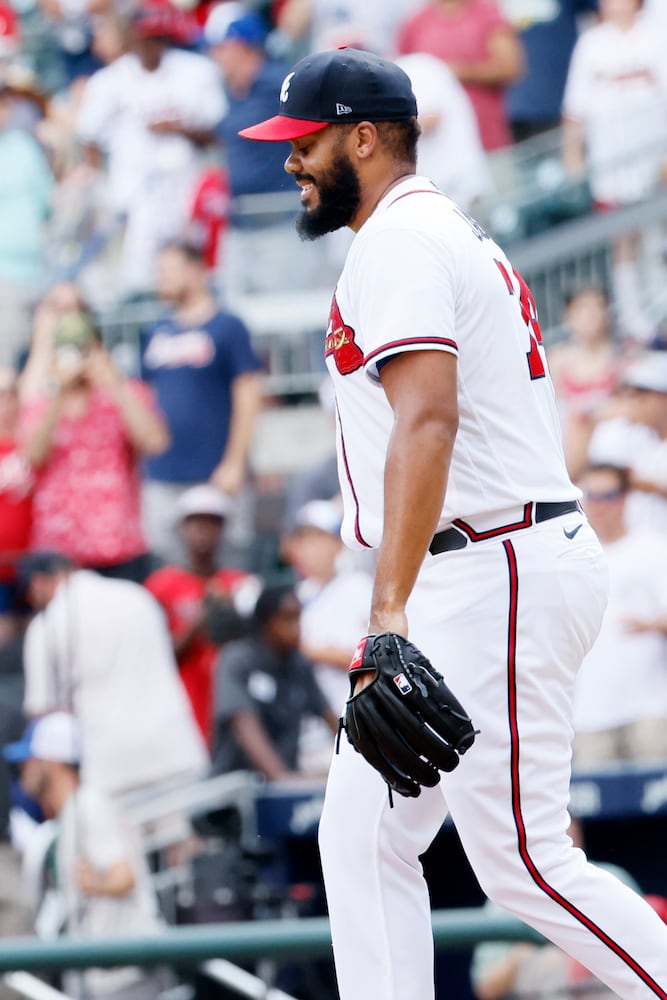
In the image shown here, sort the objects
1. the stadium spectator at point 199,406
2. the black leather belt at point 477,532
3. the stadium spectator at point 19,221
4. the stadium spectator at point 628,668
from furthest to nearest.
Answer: the stadium spectator at point 19,221 → the stadium spectator at point 199,406 → the stadium spectator at point 628,668 → the black leather belt at point 477,532

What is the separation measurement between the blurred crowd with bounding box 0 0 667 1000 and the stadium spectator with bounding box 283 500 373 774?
12 millimetres

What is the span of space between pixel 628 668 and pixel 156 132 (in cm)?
443

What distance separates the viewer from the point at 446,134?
9.13m

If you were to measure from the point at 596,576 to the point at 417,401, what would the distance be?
0.50 metres

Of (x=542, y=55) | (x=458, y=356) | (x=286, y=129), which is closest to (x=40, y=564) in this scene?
(x=286, y=129)

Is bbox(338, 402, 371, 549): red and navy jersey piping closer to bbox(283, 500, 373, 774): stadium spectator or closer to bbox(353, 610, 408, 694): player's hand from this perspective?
bbox(353, 610, 408, 694): player's hand

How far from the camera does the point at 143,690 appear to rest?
6922mm

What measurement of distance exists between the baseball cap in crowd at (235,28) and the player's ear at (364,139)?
671 cm

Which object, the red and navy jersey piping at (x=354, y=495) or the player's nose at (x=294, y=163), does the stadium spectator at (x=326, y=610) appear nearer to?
the red and navy jersey piping at (x=354, y=495)

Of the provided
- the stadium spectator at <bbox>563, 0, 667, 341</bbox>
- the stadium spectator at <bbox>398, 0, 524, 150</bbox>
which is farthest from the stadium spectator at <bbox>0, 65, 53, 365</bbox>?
the stadium spectator at <bbox>563, 0, 667, 341</bbox>

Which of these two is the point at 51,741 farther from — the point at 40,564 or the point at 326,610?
the point at 326,610

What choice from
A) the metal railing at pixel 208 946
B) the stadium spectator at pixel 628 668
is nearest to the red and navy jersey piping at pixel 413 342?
the metal railing at pixel 208 946

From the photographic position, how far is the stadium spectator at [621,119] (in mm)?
9070

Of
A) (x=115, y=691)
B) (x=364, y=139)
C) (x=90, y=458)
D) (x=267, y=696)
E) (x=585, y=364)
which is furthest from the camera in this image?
(x=585, y=364)
